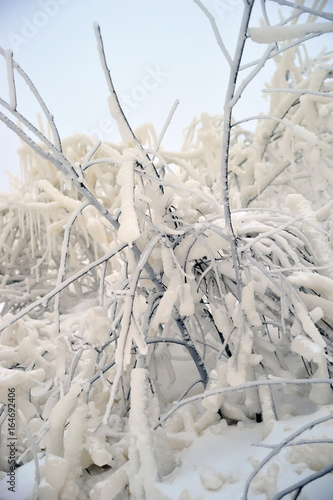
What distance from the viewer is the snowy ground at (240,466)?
43 centimetres

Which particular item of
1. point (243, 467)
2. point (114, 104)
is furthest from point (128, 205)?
point (243, 467)

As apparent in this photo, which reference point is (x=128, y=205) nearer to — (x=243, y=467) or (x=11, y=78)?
(x=11, y=78)

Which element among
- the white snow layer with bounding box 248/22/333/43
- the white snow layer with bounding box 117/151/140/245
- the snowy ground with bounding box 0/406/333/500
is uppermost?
the white snow layer with bounding box 248/22/333/43

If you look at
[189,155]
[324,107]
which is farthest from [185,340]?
[189,155]

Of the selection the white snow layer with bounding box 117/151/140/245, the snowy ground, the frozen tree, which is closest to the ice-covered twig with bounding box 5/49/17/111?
the frozen tree

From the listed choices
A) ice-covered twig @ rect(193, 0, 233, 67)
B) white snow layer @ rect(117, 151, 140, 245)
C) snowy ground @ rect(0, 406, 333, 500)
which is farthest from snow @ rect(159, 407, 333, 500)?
ice-covered twig @ rect(193, 0, 233, 67)

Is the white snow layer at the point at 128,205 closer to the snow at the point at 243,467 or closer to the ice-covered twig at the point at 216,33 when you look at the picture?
the ice-covered twig at the point at 216,33

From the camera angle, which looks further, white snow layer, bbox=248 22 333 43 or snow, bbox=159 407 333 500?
Answer: snow, bbox=159 407 333 500

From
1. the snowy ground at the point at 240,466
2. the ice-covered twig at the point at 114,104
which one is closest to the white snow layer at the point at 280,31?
the ice-covered twig at the point at 114,104

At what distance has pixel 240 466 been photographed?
496 mm

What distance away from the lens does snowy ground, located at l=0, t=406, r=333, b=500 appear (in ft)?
1.42

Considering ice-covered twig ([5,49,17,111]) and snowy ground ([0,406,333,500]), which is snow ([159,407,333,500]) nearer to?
snowy ground ([0,406,333,500])

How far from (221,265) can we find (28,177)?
1807 millimetres

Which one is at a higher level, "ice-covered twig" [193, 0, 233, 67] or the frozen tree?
"ice-covered twig" [193, 0, 233, 67]
